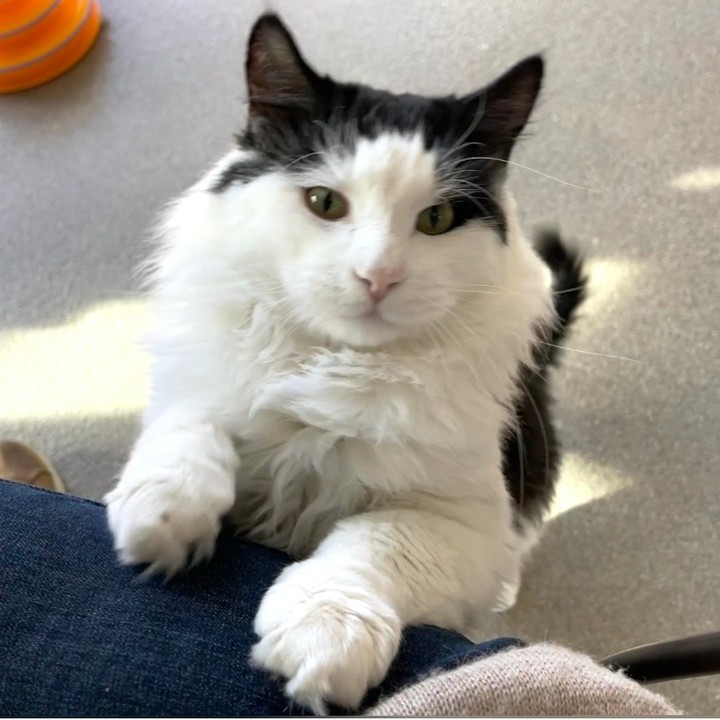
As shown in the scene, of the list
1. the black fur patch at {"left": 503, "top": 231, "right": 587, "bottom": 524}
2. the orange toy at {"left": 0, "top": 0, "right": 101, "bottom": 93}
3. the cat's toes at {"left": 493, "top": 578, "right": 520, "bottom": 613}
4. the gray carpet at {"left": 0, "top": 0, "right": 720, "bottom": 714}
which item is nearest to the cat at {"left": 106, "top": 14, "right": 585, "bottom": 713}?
the black fur patch at {"left": 503, "top": 231, "right": 587, "bottom": 524}

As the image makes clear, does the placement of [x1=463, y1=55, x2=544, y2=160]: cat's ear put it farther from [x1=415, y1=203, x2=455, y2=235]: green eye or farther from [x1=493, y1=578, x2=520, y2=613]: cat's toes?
[x1=493, y1=578, x2=520, y2=613]: cat's toes

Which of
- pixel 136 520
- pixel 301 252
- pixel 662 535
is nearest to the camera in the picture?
pixel 136 520

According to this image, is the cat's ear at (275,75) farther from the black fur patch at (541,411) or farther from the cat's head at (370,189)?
the black fur patch at (541,411)

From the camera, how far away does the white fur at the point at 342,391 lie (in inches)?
34.2

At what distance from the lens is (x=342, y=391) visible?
3.16 feet

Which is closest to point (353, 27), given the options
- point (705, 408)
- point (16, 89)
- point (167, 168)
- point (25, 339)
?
point (167, 168)

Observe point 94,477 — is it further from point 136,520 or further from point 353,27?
point 353,27

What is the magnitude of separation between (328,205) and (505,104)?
29 cm

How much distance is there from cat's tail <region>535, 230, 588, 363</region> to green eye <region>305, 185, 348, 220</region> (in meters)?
0.57

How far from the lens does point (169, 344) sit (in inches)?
41.0

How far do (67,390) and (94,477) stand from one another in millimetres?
235

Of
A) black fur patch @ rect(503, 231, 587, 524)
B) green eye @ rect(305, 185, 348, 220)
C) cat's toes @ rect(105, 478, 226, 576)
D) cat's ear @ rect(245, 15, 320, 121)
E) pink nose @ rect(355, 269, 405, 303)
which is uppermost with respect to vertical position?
cat's ear @ rect(245, 15, 320, 121)

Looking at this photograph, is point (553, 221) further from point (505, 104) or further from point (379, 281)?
point (379, 281)

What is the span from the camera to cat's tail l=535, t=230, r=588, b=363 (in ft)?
4.61
